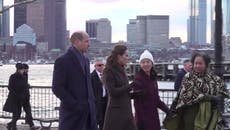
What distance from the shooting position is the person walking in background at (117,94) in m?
8.38

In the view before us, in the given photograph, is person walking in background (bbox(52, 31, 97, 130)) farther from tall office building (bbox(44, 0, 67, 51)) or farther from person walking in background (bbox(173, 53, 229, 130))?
tall office building (bbox(44, 0, 67, 51))

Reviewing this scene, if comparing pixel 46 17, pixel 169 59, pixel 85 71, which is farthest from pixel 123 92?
pixel 169 59

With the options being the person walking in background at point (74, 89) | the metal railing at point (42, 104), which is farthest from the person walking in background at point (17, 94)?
the person walking in background at point (74, 89)

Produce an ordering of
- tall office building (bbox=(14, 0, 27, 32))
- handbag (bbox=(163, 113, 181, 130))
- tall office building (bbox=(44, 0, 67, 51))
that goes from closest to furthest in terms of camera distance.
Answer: handbag (bbox=(163, 113, 181, 130)), tall office building (bbox=(44, 0, 67, 51)), tall office building (bbox=(14, 0, 27, 32))

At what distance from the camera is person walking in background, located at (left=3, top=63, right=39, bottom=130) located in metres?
14.3

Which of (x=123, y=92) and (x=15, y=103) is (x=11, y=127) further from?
(x=123, y=92)

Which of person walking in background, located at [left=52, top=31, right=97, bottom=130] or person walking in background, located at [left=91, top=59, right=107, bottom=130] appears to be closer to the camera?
person walking in background, located at [left=52, top=31, right=97, bottom=130]

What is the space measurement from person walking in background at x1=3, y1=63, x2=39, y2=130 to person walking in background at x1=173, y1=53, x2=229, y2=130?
7361 millimetres

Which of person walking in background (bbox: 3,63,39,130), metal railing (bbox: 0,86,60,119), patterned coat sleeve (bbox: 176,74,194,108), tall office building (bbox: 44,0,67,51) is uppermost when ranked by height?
tall office building (bbox: 44,0,67,51)

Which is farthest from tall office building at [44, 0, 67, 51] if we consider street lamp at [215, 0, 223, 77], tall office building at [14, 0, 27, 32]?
street lamp at [215, 0, 223, 77]

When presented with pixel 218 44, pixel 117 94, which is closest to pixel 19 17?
pixel 218 44

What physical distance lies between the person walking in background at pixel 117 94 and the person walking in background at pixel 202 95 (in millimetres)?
1105

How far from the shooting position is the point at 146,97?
836 cm

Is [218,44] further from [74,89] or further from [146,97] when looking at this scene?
[74,89]
